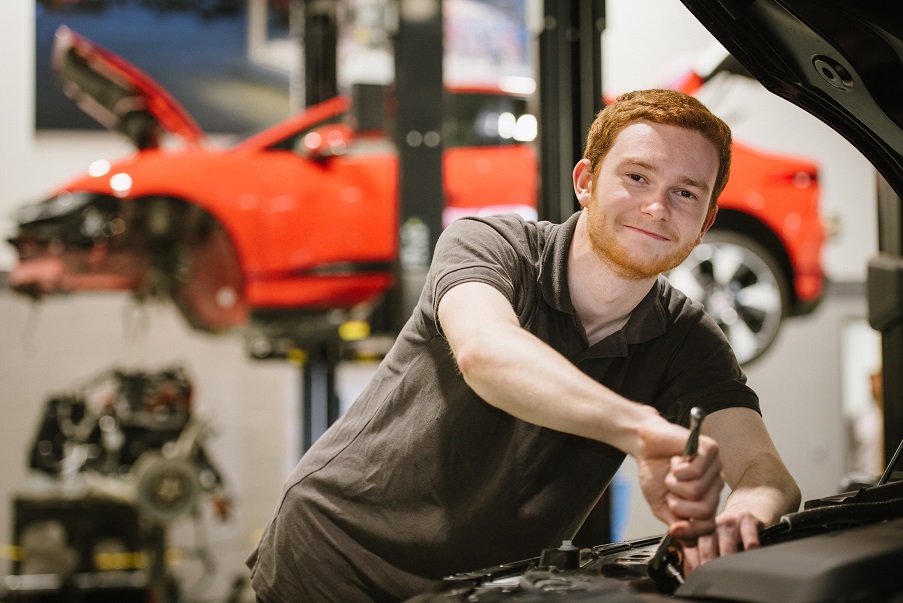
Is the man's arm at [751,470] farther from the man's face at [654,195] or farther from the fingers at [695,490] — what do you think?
the man's face at [654,195]

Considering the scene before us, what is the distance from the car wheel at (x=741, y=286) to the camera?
3320 millimetres

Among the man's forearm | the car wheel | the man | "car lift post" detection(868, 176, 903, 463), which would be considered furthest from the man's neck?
the car wheel

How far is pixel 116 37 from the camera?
201 inches

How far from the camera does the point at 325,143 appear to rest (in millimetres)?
3820

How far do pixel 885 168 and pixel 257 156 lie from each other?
3097 millimetres

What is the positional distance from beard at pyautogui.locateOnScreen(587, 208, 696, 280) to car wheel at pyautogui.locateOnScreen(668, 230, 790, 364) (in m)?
2.35

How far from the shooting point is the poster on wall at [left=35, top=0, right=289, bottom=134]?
5117 mm

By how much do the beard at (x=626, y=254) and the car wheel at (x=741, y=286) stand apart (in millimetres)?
2355

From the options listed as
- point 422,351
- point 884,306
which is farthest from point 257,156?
point 422,351

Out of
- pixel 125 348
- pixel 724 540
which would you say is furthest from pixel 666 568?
pixel 125 348

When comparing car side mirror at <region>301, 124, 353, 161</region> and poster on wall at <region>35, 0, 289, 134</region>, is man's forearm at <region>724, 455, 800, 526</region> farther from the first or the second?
poster on wall at <region>35, 0, 289, 134</region>

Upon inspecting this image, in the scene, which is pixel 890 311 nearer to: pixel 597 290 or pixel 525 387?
pixel 597 290

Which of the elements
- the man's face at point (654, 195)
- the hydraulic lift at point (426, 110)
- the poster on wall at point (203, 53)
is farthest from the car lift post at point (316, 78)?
the man's face at point (654, 195)

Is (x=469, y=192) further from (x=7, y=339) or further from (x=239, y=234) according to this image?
(x=7, y=339)
